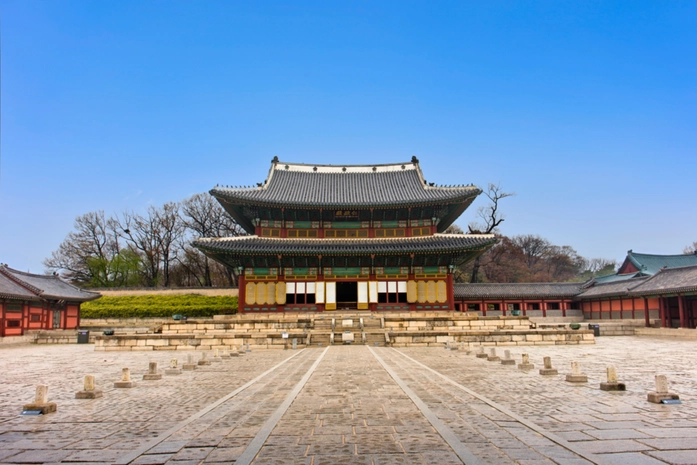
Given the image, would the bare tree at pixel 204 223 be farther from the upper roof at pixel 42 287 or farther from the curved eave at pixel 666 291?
the curved eave at pixel 666 291

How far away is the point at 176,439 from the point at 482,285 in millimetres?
45517

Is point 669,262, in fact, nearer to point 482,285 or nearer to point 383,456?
point 482,285

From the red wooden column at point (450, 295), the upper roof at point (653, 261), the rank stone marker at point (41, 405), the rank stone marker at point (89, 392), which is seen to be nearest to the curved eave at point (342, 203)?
the red wooden column at point (450, 295)

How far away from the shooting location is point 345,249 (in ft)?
117

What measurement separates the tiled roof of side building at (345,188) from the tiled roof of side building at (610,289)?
16.5 m

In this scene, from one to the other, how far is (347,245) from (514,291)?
20.8 meters

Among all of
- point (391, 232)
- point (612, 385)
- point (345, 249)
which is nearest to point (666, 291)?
point (391, 232)

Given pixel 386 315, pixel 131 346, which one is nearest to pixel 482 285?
pixel 386 315

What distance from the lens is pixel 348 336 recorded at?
26.2m

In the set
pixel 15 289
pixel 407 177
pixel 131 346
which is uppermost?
pixel 407 177

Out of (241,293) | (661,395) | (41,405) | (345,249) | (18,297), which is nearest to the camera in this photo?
(41,405)

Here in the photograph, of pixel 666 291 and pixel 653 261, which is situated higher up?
pixel 653 261

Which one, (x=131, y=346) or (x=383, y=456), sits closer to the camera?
(x=383, y=456)

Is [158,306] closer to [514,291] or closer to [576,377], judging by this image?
[514,291]
